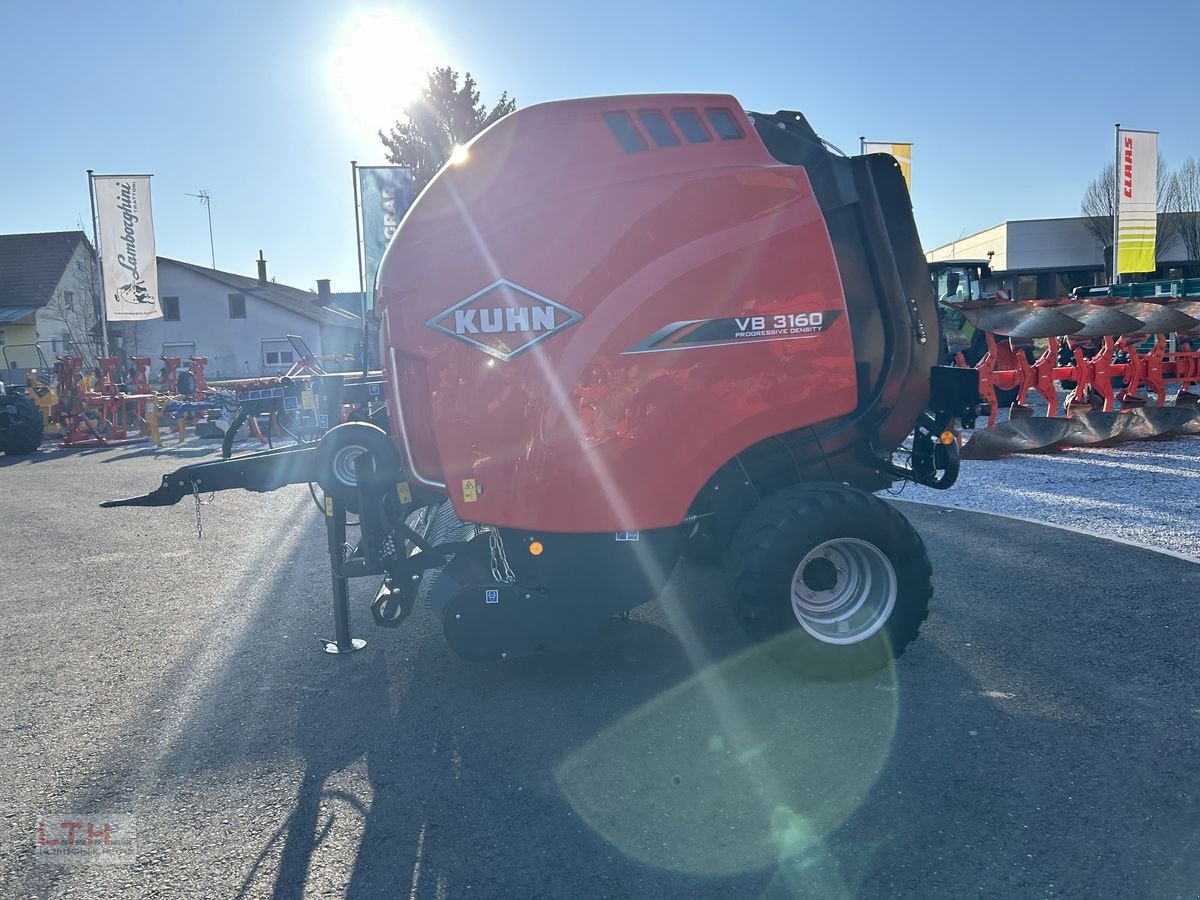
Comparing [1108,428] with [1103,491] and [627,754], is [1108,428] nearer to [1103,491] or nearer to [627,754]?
[1103,491]

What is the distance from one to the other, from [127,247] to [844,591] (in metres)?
24.2

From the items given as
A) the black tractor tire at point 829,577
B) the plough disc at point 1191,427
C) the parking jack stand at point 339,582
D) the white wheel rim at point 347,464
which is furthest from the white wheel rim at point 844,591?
the plough disc at point 1191,427

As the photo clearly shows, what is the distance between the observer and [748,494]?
4500 mm

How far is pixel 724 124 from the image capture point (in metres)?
4.26

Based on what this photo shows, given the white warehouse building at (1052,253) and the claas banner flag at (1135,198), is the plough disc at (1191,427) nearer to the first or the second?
the claas banner flag at (1135,198)

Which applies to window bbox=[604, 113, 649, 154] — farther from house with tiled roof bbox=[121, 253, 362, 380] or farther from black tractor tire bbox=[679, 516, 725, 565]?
house with tiled roof bbox=[121, 253, 362, 380]

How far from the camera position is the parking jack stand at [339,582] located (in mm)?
4746

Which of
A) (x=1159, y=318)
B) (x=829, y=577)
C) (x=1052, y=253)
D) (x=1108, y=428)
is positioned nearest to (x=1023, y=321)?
(x=1108, y=428)

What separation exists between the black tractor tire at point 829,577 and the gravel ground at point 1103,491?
3.23 meters

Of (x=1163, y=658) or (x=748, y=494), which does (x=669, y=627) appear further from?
(x=1163, y=658)

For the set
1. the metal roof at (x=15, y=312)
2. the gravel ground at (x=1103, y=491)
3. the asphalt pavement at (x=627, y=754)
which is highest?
the metal roof at (x=15, y=312)

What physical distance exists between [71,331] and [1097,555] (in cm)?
4390

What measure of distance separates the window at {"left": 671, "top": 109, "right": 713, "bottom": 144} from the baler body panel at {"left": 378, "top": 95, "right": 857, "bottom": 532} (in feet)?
0.09

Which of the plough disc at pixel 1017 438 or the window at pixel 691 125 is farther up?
the window at pixel 691 125
